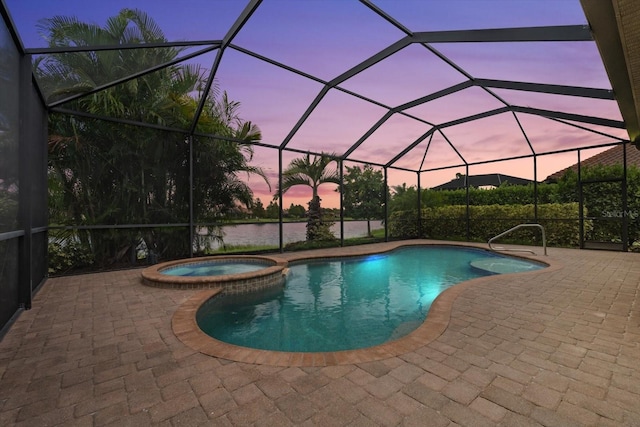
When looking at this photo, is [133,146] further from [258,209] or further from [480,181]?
[480,181]

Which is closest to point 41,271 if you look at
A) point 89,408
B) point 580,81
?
point 89,408

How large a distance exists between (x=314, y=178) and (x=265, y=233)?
10.8 feet

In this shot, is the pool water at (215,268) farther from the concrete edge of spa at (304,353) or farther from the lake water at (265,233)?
the concrete edge of spa at (304,353)

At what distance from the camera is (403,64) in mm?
6199

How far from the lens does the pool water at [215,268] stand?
6423mm

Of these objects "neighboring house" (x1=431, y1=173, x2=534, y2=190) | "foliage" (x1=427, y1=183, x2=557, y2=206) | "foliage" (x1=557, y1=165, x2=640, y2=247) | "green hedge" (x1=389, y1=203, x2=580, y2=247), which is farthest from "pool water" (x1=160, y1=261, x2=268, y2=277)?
"neighboring house" (x1=431, y1=173, x2=534, y2=190)

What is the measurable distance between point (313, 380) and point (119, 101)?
710 cm

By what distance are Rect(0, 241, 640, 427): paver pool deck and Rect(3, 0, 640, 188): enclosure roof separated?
2.48 m

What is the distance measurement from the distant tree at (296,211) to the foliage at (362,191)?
518 cm

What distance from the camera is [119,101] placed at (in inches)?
251

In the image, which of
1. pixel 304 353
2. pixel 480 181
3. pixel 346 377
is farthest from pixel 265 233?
pixel 480 181

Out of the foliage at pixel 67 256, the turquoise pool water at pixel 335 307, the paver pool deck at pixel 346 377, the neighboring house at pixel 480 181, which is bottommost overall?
Result: the turquoise pool water at pixel 335 307

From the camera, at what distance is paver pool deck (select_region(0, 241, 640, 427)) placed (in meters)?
1.72

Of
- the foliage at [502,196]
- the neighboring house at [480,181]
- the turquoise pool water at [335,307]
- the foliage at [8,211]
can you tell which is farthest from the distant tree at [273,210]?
the neighboring house at [480,181]
